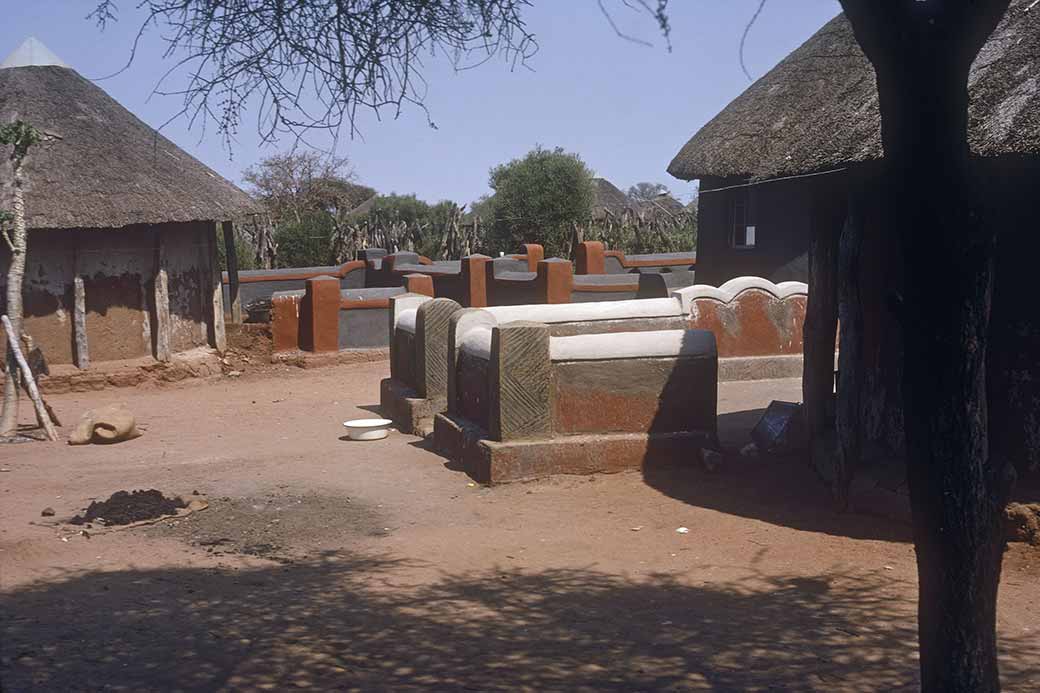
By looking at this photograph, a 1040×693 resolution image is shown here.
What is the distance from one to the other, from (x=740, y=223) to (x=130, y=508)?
13880mm

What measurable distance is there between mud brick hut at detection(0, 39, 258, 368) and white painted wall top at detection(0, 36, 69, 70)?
2 centimetres

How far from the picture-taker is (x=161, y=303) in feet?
53.5

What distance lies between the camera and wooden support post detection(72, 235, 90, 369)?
50.9 ft

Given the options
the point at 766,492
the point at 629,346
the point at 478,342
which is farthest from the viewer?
the point at 478,342

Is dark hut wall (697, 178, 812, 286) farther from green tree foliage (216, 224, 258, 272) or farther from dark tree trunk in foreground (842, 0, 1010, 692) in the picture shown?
dark tree trunk in foreground (842, 0, 1010, 692)

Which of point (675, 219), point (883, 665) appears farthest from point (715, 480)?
point (675, 219)

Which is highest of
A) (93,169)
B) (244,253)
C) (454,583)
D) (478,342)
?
(93,169)

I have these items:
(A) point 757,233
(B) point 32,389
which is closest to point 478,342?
(B) point 32,389

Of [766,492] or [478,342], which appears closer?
[766,492]

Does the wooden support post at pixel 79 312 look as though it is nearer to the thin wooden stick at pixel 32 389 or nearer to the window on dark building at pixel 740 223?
the thin wooden stick at pixel 32 389

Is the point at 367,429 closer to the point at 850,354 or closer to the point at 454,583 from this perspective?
the point at 454,583

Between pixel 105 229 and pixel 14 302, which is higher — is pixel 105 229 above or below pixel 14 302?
above

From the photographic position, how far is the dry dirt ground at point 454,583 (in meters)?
4.83

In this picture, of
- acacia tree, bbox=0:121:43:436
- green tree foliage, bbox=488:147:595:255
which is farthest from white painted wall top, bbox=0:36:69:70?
green tree foliage, bbox=488:147:595:255
